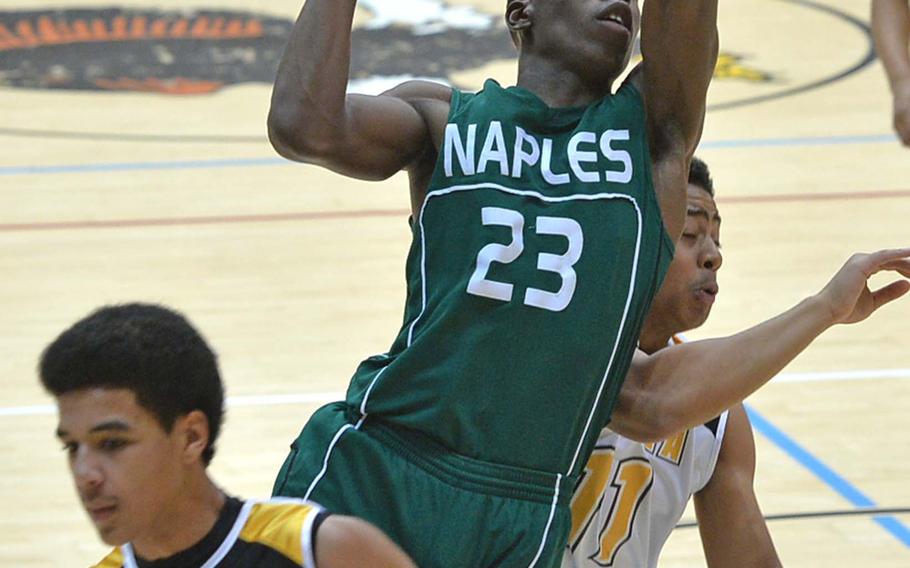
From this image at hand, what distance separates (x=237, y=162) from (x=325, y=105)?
7.32 metres

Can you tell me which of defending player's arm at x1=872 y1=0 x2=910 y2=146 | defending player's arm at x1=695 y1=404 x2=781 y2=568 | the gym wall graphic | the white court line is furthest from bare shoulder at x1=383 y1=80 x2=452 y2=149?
the gym wall graphic

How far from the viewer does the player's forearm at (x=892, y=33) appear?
379 centimetres

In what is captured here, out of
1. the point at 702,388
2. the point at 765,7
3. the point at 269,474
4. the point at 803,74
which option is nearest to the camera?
the point at 702,388

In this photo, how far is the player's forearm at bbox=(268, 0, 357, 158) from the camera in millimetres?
2598

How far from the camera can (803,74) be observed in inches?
470

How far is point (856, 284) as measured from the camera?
281 cm

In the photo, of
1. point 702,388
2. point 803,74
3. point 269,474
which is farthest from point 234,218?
Result: point 702,388

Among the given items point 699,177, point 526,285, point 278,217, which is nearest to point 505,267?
point 526,285

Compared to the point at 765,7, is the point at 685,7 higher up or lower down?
higher up

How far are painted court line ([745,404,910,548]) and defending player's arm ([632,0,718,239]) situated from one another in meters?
2.63

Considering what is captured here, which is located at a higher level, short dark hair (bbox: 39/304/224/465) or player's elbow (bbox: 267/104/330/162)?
player's elbow (bbox: 267/104/330/162)

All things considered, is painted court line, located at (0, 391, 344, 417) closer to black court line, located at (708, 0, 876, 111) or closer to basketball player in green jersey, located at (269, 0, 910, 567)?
basketball player in green jersey, located at (269, 0, 910, 567)

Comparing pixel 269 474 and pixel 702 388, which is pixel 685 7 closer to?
pixel 702 388

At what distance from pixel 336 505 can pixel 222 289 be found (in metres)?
4.93
